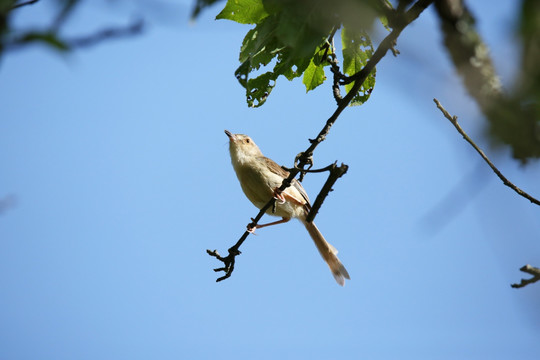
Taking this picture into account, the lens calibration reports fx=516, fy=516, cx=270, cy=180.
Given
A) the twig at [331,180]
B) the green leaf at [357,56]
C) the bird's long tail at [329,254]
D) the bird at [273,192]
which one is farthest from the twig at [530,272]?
the bird's long tail at [329,254]

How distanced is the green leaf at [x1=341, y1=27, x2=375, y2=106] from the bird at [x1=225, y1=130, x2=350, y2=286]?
243cm

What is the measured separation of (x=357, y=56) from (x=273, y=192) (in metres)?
2.75

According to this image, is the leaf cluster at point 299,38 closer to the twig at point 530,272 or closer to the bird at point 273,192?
the twig at point 530,272

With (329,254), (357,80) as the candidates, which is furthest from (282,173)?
(357,80)

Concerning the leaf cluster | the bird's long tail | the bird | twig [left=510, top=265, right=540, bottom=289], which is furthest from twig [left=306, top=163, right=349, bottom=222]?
the bird's long tail

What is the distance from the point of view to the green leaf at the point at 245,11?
9.82 ft

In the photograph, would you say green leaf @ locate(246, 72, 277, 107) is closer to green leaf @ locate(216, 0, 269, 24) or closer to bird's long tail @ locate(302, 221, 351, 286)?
green leaf @ locate(216, 0, 269, 24)

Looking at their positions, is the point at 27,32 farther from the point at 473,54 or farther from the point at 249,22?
the point at 249,22

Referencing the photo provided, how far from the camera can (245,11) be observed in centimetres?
302

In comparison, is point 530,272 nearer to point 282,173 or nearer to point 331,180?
point 331,180

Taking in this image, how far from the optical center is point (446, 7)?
3.97 feet

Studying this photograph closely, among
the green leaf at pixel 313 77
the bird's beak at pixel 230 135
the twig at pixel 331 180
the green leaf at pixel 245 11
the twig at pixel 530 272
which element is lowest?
the twig at pixel 530 272

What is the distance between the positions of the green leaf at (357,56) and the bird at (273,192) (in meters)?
2.43

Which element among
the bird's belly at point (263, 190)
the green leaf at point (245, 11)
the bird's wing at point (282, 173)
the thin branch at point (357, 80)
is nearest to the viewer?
the thin branch at point (357, 80)
